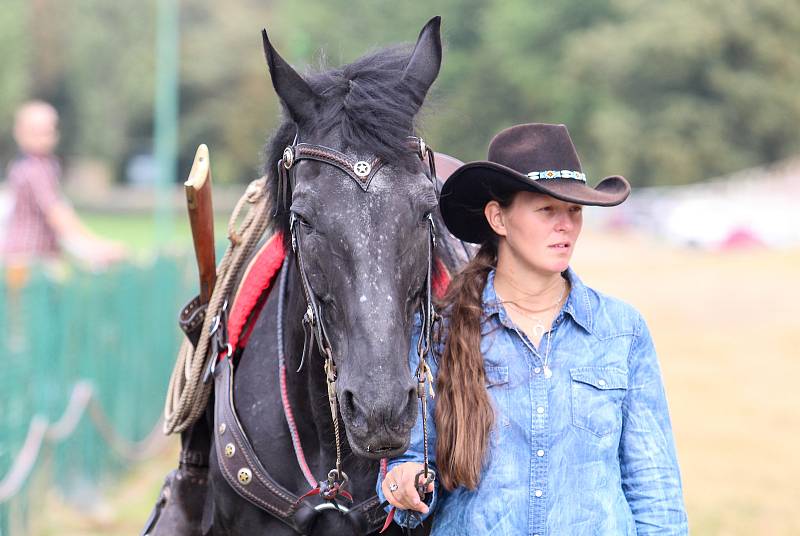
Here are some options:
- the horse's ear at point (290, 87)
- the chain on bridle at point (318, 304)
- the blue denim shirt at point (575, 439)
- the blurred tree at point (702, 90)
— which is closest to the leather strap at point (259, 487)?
the chain on bridle at point (318, 304)

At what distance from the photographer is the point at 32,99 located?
60.4 metres

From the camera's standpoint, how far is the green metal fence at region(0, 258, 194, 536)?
579 cm

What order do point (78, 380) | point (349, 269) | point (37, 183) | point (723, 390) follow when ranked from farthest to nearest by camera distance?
point (723, 390)
point (37, 183)
point (78, 380)
point (349, 269)

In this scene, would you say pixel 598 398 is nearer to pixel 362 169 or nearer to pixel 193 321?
pixel 362 169

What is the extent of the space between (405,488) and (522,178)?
0.83 metres

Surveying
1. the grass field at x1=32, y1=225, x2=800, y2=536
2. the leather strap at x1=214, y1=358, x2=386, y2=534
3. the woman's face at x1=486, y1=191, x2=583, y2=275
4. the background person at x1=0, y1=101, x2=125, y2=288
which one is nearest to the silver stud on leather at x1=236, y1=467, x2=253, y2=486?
the leather strap at x1=214, y1=358, x2=386, y2=534

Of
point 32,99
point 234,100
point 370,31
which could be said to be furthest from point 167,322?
point 32,99

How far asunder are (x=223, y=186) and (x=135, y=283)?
146 feet

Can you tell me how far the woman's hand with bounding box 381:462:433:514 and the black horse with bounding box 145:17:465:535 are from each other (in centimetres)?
11

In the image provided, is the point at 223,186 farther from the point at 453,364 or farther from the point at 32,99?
the point at 453,364

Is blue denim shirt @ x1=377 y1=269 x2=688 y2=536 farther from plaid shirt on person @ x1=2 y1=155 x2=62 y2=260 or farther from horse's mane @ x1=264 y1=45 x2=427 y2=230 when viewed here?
plaid shirt on person @ x1=2 y1=155 x2=62 y2=260

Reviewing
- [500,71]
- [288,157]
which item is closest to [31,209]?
[288,157]

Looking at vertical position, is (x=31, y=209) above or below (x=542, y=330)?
above

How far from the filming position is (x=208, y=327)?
143 inches
